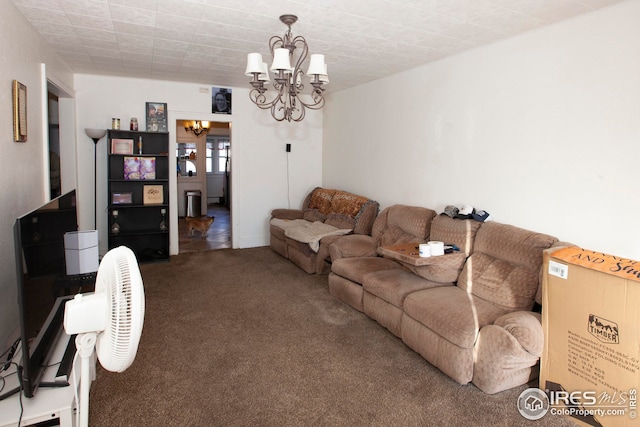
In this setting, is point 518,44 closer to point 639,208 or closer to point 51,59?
point 639,208

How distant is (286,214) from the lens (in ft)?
19.5

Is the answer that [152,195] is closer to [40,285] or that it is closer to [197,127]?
[197,127]

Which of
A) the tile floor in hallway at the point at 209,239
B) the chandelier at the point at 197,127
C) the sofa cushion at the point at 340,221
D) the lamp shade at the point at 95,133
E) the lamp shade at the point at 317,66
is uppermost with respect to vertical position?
the chandelier at the point at 197,127

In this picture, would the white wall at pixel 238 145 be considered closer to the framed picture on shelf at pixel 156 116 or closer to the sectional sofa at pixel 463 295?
the framed picture on shelf at pixel 156 116

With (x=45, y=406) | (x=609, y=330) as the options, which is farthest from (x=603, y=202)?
(x=45, y=406)

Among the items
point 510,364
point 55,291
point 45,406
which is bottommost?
point 510,364

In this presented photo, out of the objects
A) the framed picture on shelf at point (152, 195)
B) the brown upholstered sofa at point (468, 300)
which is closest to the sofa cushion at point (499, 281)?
the brown upholstered sofa at point (468, 300)

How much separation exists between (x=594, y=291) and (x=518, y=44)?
79.8 inches

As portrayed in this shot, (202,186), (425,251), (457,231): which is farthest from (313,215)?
(202,186)

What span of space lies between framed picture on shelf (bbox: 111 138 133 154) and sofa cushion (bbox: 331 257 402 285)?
3.22 meters

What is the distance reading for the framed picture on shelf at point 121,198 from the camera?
5176 millimetres

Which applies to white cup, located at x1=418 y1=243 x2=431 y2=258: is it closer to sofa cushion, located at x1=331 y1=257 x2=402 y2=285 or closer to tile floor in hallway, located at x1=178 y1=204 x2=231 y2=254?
sofa cushion, located at x1=331 y1=257 x2=402 y2=285

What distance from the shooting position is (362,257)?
4074 mm

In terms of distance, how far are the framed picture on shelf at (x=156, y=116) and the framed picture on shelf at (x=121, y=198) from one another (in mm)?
942
